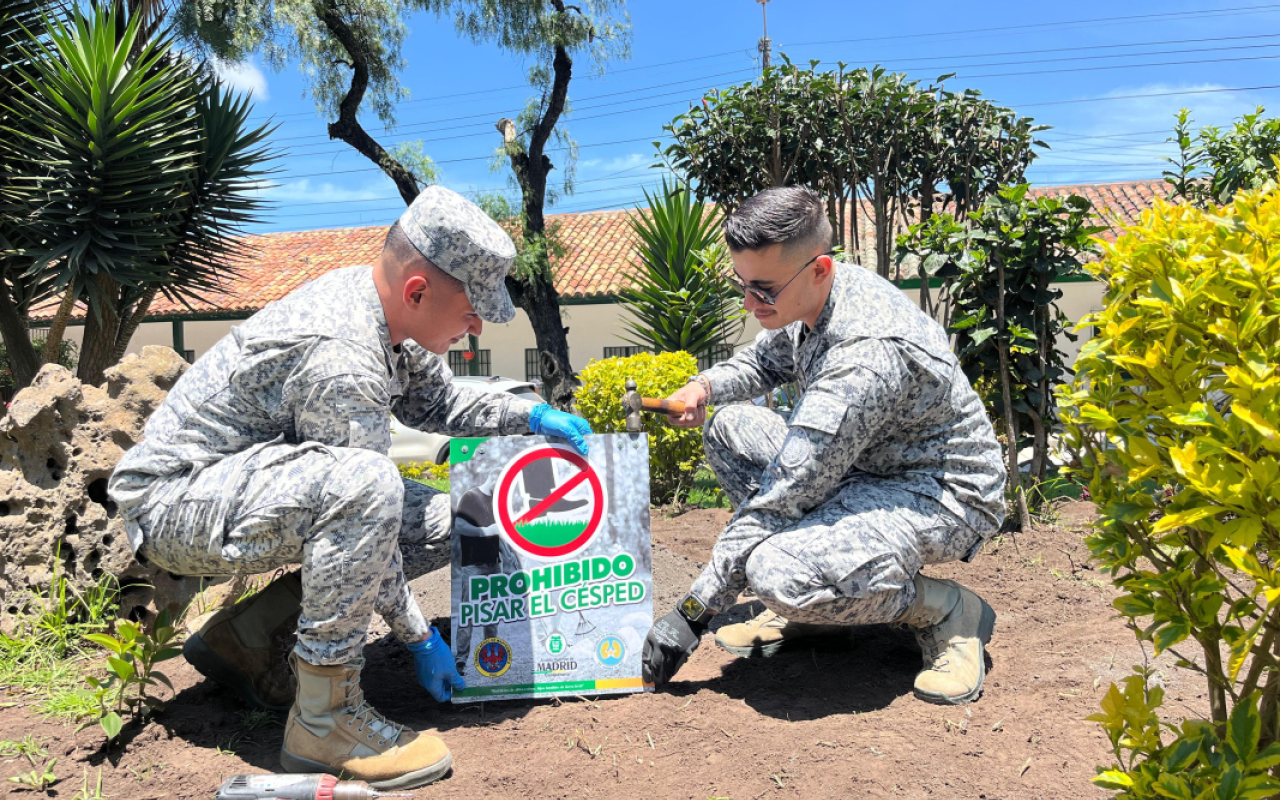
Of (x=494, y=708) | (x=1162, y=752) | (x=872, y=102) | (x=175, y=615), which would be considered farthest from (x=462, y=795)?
(x=872, y=102)

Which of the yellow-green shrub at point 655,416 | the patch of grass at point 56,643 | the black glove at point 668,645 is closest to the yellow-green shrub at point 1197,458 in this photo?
the black glove at point 668,645

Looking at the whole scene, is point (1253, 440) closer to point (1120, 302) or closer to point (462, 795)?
point (1120, 302)

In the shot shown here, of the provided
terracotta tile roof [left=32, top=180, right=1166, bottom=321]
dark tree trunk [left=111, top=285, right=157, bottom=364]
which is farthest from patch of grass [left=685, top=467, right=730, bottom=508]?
terracotta tile roof [left=32, top=180, right=1166, bottom=321]

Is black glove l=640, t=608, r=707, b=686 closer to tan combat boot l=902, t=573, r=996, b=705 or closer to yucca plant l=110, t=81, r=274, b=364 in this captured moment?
tan combat boot l=902, t=573, r=996, b=705

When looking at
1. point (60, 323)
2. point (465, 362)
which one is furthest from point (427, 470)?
point (465, 362)

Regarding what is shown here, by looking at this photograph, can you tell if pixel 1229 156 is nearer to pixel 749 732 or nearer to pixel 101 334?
pixel 749 732

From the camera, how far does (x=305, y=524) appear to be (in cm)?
215

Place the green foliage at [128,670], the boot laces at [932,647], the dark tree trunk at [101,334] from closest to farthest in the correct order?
1. the green foliage at [128,670]
2. the boot laces at [932,647]
3. the dark tree trunk at [101,334]

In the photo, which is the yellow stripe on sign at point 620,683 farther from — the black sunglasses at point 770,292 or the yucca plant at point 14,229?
the yucca plant at point 14,229

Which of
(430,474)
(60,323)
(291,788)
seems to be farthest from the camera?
(430,474)

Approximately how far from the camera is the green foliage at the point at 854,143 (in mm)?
6133

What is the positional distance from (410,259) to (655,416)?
3618mm

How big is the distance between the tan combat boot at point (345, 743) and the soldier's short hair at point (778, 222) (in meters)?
1.59

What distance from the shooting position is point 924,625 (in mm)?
2660
